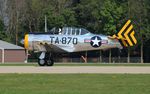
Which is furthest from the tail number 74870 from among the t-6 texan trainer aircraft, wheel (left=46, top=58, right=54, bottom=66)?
wheel (left=46, top=58, right=54, bottom=66)

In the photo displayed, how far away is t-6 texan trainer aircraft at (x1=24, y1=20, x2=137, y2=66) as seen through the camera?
127ft

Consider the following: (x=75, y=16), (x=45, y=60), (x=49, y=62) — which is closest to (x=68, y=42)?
(x=49, y=62)

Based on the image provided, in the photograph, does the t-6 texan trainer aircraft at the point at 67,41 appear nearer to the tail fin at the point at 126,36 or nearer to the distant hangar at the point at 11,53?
the tail fin at the point at 126,36

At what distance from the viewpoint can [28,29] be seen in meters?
88.6

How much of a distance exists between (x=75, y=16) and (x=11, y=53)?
15.8m

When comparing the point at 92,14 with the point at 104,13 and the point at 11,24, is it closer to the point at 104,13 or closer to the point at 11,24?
the point at 104,13

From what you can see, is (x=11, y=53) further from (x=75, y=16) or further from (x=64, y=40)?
(x=64, y=40)

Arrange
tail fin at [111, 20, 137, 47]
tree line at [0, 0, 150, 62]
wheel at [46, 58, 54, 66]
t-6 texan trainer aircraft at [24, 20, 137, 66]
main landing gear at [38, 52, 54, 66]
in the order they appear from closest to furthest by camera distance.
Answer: main landing gear at [38, 52, 54, 66], wheel at [46, 58, 54, 66], t-6 texan trainer aircraft at [24, 20, 137, 66], tail fin at [111, 20, 137, 47], tree line at [0, 0, 150, 62]

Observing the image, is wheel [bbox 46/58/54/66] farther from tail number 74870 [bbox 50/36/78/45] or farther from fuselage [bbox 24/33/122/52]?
tail number 74870 [bbox 50/36/78/45]

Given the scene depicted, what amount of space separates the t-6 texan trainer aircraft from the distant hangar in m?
37.2

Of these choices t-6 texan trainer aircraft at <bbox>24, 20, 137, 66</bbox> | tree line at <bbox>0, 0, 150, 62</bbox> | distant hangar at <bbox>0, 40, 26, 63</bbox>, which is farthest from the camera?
tree line at <bbox>0, 0, 150, 62</bbox>

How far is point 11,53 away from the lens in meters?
77.0
